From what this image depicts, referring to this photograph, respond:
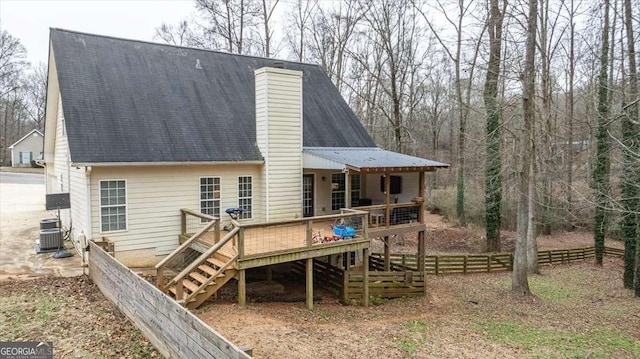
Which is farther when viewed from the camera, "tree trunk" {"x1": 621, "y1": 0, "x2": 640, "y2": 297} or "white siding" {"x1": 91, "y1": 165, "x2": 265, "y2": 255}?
"tree trunk" {"x1": 621, "y1": 0, "x2": 640, "y2": 297}

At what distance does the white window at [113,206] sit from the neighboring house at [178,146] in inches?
1.1

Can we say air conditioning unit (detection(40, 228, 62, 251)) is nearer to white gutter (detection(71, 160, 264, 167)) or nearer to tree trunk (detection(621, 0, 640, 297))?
white gutter (detection(71, 160, 264, 167))

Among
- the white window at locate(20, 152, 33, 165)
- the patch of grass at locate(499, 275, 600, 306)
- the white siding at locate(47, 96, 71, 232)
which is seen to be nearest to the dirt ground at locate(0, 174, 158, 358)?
the white siding at locate(47, 96, 71, 232)

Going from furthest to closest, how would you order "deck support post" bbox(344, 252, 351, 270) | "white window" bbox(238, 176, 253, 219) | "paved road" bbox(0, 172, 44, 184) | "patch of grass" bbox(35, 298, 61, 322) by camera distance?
"paved road" bbox(0, 172, 44, 184)
"white window" bbox(238, 176, 253, 219)
"deck support post" bbox(344, 252, 351, 270)
"patch of grass" bbox(35, 298, 61, 322)

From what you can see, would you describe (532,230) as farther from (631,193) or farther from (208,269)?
(208,269)

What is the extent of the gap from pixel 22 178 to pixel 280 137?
36.1 meters

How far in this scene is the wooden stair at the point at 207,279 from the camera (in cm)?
895

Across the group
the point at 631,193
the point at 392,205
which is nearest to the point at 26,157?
the point at 392,205

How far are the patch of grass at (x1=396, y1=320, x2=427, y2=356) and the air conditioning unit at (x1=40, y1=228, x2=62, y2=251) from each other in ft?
34.0

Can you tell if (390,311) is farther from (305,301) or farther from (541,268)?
(541,268)

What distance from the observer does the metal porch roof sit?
12352 millimetres

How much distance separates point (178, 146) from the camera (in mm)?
12656

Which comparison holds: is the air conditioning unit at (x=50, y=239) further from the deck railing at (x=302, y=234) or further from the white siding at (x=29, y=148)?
the white siding at (x=29, y=148)

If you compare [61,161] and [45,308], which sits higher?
[61,161]
